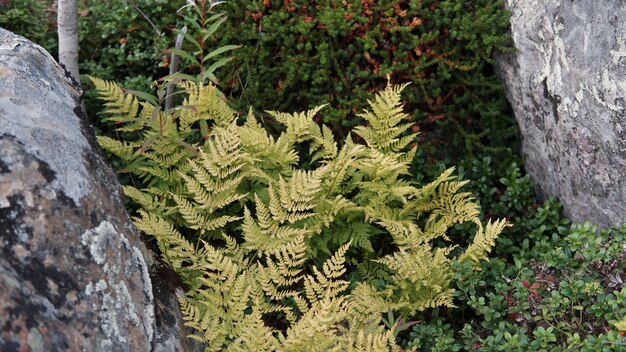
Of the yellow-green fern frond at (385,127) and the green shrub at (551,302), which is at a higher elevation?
the yellow-green fern frond at (385,127)

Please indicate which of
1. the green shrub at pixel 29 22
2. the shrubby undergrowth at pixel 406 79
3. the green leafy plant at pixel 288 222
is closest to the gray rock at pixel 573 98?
the shrubby undergrowth at pixel 406 79

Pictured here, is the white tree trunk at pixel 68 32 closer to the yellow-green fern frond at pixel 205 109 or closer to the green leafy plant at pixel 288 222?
the green leafy plant at pixel 288 222

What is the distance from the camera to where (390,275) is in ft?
14.3

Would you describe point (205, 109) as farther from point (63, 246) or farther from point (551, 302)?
point (551, 302)

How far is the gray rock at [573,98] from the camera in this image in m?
4.02

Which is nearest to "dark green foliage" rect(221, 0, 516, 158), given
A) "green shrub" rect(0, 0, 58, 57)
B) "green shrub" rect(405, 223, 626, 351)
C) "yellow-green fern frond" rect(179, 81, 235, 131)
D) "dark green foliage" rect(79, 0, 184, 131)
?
"yellow-green fern frond" rect(179, 81, 235, 131)

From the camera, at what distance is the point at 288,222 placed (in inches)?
173

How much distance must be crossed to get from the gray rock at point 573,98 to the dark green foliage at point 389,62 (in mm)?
202

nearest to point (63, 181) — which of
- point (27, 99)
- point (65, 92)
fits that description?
point (27, 99)

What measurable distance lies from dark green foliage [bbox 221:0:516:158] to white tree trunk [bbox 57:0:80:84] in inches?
42.0

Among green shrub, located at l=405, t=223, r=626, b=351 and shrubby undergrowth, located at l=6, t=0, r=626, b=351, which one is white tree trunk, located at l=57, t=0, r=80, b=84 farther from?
green shrub, located at l=405, t=223, r=626, b=351

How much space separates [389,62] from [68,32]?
2.18 metres

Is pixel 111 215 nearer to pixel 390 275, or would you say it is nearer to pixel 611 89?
pixel 390 275

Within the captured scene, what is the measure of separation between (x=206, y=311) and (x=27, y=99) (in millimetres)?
1308
